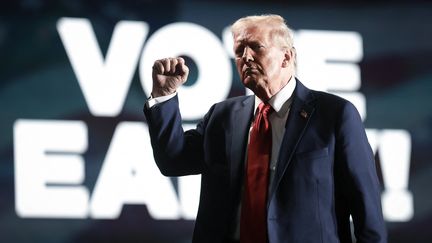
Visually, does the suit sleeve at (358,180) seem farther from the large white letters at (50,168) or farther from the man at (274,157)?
the large white letters at (50,168)

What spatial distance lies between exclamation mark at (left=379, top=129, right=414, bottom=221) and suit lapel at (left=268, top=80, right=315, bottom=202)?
6.35 feet

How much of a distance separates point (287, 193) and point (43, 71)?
1941mm

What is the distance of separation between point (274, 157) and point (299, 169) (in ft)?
0.25

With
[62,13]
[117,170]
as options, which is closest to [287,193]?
[117,170]

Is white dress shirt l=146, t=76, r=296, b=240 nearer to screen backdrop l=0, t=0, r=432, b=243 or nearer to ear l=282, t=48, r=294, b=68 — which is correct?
ear l=282, t=48, r=294, b=68

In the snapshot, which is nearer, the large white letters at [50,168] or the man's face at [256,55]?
the man's face at [256,55]

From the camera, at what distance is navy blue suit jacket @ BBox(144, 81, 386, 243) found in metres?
1.72

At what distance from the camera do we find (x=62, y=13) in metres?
3.48

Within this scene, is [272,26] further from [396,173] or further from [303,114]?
[396,173]

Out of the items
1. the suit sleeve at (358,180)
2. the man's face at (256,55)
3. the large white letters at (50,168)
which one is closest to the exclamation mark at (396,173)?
the large white letters at (50,168)

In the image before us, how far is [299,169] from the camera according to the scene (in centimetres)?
173

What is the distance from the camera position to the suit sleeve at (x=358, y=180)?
1.75 metres

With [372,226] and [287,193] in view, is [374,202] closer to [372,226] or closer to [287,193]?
[372,226]

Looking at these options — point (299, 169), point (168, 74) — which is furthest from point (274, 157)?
point (168, 74)
